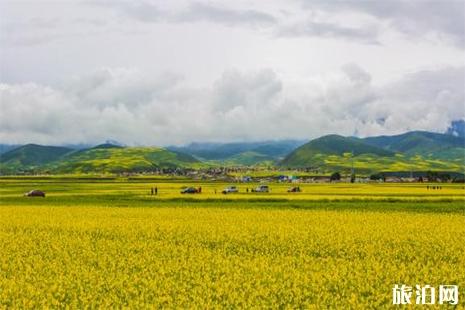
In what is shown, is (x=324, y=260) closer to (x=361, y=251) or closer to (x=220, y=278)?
(x=361, y=251)

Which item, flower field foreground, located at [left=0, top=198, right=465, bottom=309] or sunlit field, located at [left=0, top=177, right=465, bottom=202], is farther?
sunlit field, located at [left=0, top=177, right=465, bottom=202]

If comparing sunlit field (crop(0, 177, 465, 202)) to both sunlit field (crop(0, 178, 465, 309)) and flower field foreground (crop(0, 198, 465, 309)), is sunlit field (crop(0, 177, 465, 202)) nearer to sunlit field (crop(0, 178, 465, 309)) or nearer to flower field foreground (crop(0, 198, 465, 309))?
sunlit field (crop(0, 178, 465, 309))

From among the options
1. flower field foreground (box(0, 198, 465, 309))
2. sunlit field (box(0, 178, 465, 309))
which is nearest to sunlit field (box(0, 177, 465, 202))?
sunlit field (box(0, 178, 465, 309))

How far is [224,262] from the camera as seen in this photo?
25844mm

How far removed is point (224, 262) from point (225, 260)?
1.65 ft

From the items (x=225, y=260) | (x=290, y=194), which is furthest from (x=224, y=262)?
(x=290, y=194)

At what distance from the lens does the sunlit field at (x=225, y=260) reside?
19875mm

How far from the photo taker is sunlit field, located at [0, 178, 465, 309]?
65.2 feet

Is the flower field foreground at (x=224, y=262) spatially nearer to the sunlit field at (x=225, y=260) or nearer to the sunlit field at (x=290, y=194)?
the sunlit field at (x=225, y=260)

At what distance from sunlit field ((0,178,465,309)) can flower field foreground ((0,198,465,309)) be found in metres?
0.07

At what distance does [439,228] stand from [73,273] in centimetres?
2833

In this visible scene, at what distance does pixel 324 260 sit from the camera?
26.6 m

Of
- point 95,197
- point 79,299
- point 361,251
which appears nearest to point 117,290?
point 79,299

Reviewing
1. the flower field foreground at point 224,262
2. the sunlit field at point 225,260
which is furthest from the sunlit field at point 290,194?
the flower field foreground at point 224,262
